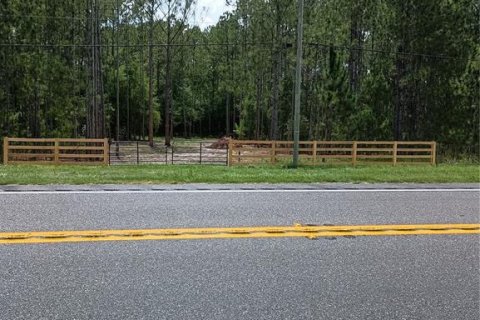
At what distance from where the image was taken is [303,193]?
882cm

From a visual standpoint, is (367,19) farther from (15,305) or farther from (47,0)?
(15,305)

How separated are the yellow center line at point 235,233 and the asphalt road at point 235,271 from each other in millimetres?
198

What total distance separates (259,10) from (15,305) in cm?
3543

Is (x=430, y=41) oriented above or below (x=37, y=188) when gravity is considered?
above

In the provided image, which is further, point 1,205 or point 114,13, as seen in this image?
point 114,13

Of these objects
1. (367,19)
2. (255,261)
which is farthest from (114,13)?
(255,261)

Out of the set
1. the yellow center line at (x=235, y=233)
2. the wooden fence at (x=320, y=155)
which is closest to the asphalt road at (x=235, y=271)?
the yellow center line at (x=235, y=233)

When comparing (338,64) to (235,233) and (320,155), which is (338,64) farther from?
(235,233)

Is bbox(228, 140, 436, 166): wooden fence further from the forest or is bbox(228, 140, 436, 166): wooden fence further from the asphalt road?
the asphalt road

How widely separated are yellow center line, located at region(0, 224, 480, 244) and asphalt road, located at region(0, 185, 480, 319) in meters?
0.20

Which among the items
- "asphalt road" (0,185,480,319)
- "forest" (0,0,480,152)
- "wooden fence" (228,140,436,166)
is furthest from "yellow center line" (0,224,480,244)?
"forest" (0,0,480,152)

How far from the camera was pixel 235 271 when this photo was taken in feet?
14.2

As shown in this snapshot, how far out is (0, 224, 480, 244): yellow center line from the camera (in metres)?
5.27

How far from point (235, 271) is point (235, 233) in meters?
1.26
